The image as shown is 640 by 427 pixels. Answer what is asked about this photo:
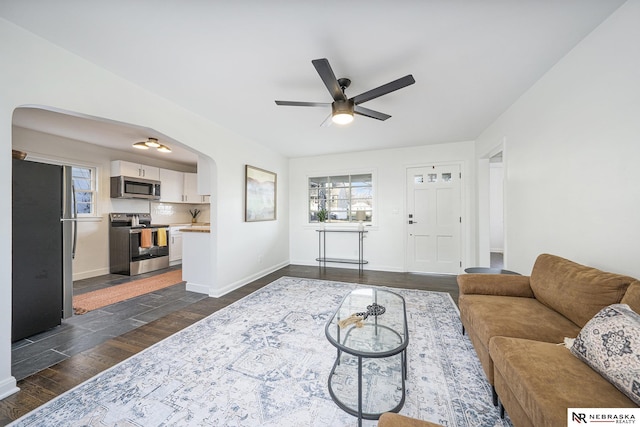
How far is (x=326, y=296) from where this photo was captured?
11.3 feet

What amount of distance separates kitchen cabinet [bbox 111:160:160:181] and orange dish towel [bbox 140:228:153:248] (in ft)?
3.92

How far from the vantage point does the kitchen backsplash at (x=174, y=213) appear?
18.5ft

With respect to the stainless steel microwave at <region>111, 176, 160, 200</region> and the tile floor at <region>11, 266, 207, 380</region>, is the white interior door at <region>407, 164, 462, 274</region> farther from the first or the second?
the stainless steel microwave at <region>111, 176, 160, 200</region>

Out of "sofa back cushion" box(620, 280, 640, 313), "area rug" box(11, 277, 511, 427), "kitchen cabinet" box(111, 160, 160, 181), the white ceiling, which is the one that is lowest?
"area rug" box(11, 277, 511, 427)

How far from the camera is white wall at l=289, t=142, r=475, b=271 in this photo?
446 cm

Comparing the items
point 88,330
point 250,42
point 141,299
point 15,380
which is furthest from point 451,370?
point 141,299

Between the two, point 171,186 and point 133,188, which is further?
point 171,186

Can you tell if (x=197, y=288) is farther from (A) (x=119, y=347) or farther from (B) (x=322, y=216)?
(B) (x=322, y=216)

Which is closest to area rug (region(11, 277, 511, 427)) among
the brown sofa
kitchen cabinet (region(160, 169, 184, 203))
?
the brown sofa

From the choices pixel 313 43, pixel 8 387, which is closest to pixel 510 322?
pixel 313 43

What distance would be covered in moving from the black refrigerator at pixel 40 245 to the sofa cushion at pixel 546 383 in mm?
3856

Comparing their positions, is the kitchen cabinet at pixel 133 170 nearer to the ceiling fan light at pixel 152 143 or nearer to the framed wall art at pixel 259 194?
the ceiling fan light at pixel 152 143

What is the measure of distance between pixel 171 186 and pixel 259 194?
2.67 meters

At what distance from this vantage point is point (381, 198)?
16.5 feet
